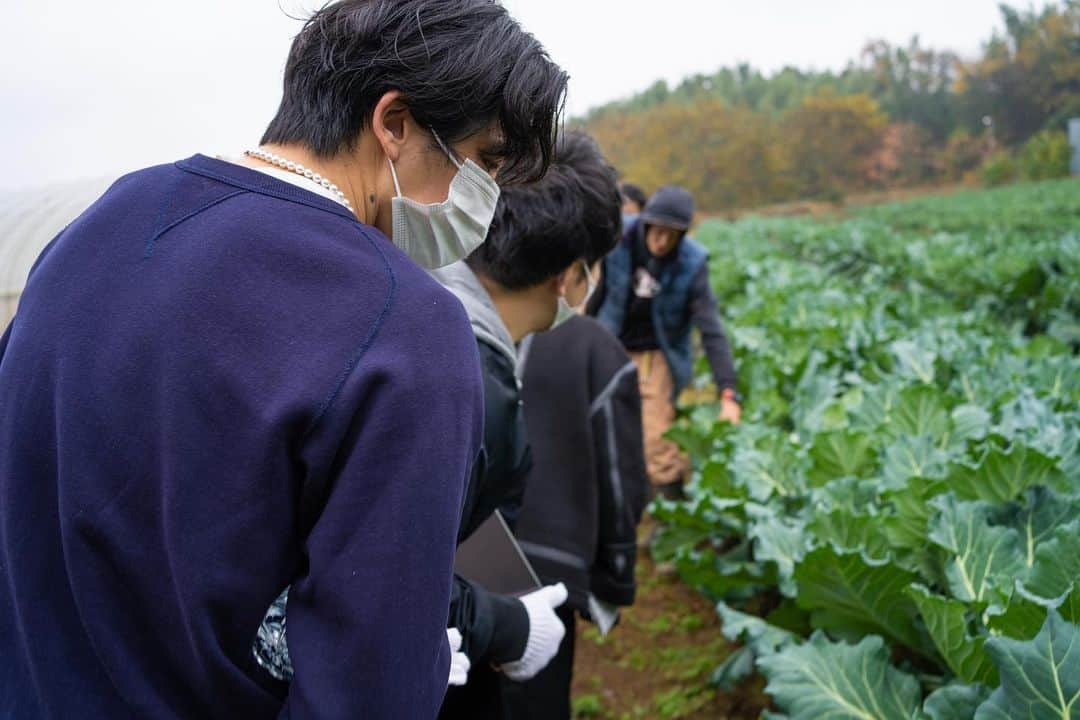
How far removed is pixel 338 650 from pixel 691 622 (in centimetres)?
336

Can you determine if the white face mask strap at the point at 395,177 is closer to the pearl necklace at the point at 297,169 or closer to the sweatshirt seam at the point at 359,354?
the pearl necklace at the point at 297,169

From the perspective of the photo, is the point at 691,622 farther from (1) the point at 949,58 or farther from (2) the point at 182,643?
(1) the point at 949,58

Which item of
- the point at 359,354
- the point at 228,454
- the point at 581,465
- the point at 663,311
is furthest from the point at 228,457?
the point at 663,311

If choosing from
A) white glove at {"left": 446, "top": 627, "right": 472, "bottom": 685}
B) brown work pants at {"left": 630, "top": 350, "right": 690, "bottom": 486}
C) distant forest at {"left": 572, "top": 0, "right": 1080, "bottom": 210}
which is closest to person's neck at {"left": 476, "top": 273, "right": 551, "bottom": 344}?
white glove at {"left": 446, "top": 627, "right": 472, "bottom": 685}

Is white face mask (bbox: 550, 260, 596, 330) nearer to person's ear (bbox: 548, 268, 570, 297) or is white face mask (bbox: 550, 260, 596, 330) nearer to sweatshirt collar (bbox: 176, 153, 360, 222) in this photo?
person's ear (bbox: 548, 268, 570, 297)

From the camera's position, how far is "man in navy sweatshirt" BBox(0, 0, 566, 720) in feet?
2.67

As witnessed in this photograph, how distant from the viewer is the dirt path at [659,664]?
327 cm

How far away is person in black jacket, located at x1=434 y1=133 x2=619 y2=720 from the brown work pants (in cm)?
282

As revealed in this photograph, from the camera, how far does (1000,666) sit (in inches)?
60.0

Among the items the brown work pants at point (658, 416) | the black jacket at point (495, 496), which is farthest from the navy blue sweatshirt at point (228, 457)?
the brown work pants at point (658, 416)

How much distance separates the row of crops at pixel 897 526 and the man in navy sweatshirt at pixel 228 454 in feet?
3.96

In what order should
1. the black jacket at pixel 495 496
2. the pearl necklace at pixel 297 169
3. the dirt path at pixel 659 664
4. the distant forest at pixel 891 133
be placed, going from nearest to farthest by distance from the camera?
the pearl necklace at pixel 297 169 → the black jacket at pixel 495 496 → the dirt path at pixel 659 664 → the distant forest at pixel 891 133

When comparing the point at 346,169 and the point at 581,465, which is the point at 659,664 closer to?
the point at 581,465

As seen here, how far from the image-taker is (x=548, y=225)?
1.71 meters
